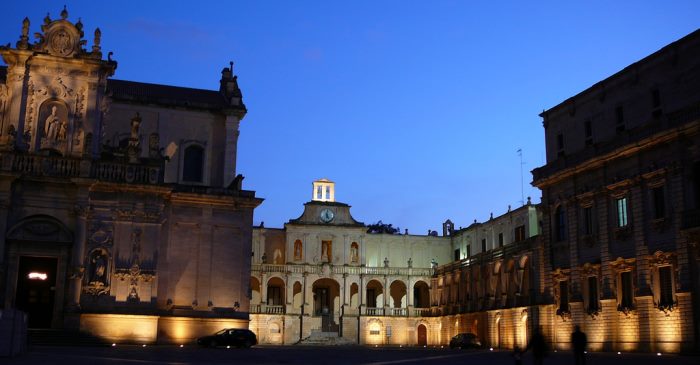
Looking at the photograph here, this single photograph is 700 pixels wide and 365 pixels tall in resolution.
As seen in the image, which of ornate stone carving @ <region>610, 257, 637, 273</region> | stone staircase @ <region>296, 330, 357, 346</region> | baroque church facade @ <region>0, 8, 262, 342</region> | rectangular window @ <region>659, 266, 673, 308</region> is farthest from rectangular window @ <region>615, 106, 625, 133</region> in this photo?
stone staircase @ <region>296, 330, 357, 346</region>

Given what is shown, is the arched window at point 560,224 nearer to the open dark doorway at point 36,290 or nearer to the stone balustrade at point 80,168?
the stone balustrade at point 80,168

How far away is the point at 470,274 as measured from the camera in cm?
6650

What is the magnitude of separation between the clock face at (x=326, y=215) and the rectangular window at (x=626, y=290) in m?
37.9

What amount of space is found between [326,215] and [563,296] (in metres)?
32.6

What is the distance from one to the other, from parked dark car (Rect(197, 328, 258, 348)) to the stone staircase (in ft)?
85.0

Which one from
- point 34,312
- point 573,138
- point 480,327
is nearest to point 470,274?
point 480,327

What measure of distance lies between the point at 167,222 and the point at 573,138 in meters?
25.3

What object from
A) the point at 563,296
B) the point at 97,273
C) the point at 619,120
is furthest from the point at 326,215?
the point at 97,273

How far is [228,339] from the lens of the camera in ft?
134

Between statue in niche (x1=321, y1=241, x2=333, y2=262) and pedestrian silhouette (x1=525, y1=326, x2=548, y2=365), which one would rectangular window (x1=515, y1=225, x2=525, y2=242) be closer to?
statue in niche (x1=321, y1=241, x2=333, y2=262)

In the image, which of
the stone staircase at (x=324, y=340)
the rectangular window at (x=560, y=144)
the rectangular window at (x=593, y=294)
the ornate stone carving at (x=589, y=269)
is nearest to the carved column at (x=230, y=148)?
the rectangular window at (x=560, y=144)

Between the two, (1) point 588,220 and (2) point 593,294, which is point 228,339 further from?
(1) point 588,220

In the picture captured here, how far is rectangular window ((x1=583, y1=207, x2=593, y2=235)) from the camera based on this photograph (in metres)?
44.6

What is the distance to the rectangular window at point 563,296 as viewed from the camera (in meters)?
46.6
